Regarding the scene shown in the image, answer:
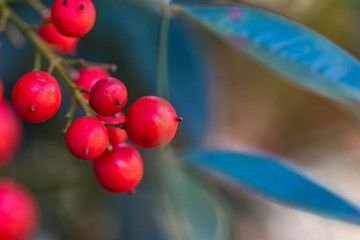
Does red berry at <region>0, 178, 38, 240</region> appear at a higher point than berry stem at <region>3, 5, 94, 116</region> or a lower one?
lower

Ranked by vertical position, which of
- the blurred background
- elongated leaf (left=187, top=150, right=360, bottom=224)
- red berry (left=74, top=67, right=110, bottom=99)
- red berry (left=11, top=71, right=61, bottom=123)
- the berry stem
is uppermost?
red berry (left=11, top=71, right=61, bottom=123)

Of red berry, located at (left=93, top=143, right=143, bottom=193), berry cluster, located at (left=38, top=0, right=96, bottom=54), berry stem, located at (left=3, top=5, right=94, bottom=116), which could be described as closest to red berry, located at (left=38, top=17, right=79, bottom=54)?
berry stem, located at (left=3, top=5, right=94, bottom=116)

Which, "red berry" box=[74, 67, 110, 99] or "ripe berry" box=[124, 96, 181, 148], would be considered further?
"red berry" box=[74, 67, 110, 99]

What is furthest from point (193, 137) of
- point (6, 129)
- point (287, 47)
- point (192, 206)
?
point (287, 47)

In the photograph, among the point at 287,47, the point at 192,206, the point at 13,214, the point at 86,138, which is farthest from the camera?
the point at 13,214

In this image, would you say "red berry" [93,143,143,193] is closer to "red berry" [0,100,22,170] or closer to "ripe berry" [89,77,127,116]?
"ripe berry" [89,77,127,116]

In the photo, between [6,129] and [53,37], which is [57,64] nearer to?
[53,37]
